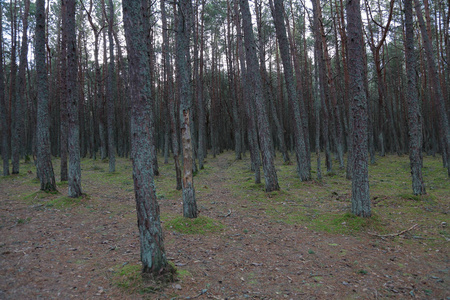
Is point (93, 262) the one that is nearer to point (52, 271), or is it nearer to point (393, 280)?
point (52, 271)

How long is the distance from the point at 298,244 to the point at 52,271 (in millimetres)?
4747

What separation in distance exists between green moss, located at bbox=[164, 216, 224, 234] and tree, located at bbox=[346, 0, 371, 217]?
3630 millimetres

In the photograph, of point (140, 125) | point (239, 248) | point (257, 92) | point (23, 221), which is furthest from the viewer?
point (257, 92)

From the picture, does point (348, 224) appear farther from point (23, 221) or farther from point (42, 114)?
point (42, 114)

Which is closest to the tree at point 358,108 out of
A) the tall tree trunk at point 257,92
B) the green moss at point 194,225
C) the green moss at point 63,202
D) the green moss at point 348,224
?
the green moss at point 348,224

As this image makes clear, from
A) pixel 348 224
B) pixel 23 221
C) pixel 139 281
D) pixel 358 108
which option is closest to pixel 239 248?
pixel 139 281

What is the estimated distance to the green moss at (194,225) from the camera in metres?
6.41

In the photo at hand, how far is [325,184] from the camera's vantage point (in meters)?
12.0

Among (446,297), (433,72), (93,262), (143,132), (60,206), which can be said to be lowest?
(446,297)

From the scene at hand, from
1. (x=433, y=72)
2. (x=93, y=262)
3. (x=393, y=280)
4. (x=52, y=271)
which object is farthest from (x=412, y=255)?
(x=433, y=72)

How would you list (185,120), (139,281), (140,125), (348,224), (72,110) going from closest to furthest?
(140,125), (139,281), (185,120), (348,224), (72,110)

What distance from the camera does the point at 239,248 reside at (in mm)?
5660

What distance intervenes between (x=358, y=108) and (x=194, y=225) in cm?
495

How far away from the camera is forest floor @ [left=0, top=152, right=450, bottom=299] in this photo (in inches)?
157
